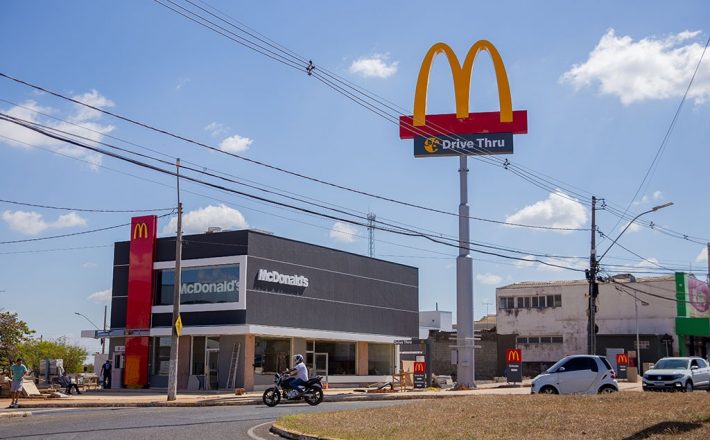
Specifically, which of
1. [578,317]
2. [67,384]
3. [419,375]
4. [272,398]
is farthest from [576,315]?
[272,398]

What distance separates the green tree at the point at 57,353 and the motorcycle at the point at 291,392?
48192mm

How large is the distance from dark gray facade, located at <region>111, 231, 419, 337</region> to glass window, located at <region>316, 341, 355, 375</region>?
3.58ft

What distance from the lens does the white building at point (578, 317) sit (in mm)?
66688

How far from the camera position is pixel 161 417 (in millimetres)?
21531

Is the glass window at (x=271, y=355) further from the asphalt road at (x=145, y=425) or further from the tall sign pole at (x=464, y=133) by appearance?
the asphalt road at (x=145, y=425)

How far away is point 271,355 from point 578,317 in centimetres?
3809

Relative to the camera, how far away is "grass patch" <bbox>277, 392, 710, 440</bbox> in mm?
13992

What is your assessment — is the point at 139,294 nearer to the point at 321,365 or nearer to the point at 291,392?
the point at 321,365

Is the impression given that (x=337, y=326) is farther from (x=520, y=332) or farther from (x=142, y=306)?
(x=520, y=332)

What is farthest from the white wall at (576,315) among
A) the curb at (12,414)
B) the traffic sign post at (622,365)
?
the curb at (12,414)

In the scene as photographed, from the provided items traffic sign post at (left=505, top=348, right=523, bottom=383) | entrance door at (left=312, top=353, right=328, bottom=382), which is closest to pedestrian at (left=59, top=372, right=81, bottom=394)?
entrance door at (left=312, top=353, right=328, bottom=382)

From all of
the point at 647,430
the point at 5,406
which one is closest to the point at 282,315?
the point at 5,406

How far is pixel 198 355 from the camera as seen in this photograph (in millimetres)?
40219

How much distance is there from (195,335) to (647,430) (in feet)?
96.2
